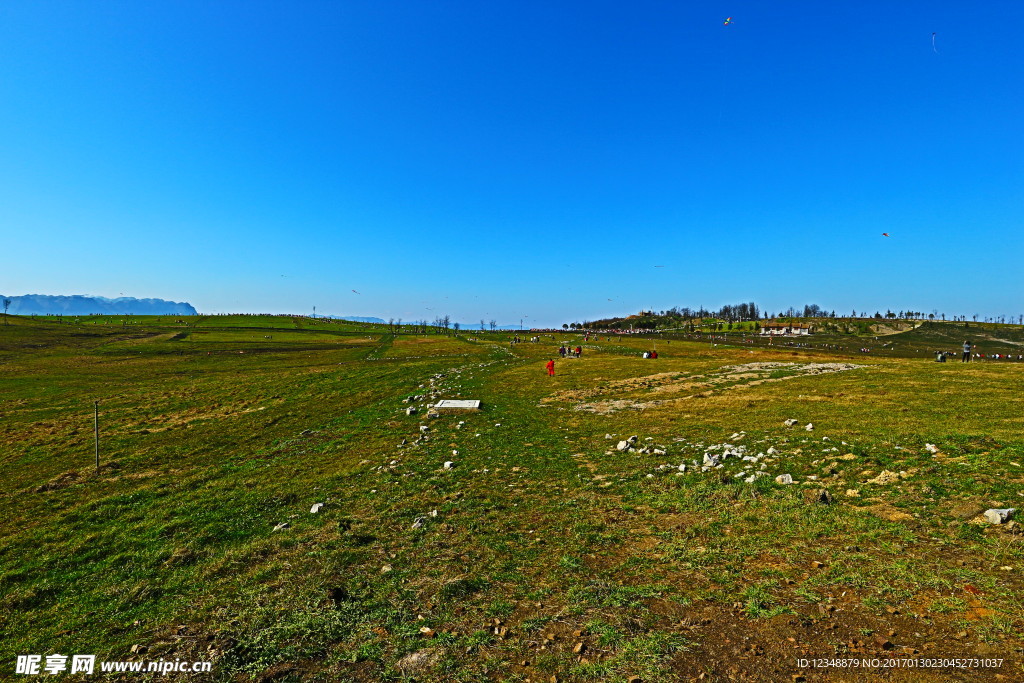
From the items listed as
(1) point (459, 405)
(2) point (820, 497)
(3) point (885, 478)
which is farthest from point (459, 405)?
(3) point (885, 478)

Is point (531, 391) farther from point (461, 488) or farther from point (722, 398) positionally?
point (461, 488)

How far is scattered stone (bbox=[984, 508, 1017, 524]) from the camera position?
8617mm

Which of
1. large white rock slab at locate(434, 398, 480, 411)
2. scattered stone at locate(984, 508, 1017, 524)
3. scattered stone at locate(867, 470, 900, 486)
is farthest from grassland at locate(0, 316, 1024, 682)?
large white rock slab at locate(434, 398, 480, 411)

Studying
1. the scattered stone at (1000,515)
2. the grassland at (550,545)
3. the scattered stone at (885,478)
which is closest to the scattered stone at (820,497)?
the grassland at (550,545)

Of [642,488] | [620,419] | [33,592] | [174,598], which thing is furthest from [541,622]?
[620,419]

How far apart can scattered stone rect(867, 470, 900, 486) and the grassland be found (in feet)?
0.26

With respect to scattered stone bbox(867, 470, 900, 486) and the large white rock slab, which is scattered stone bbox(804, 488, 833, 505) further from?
the large white rock slab

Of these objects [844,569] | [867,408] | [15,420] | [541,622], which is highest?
[867,408]

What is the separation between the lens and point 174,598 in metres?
8.81

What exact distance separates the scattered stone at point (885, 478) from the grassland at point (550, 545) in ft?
0.26

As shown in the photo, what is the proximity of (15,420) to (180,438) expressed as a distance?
1814 cm

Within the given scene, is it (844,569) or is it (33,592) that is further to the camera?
(33,592)

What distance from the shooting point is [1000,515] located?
8.64 meters

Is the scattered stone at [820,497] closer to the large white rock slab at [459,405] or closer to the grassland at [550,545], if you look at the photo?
the grassland at [550,545]
